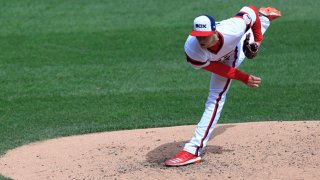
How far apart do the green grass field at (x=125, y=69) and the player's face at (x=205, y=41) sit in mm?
2704

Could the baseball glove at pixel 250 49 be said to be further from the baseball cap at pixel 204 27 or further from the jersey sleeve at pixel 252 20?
the baseball cap at pixel 204 27

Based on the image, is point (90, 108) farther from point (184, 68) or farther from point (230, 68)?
point (230, 68)

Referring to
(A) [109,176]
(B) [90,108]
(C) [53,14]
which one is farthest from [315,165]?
(C) [53,14]

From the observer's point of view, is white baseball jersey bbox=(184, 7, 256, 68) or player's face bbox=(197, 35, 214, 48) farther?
white baseball jersey bbox=(184, 7, 256, 68)

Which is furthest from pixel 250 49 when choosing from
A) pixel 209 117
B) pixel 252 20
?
pixel 209 117

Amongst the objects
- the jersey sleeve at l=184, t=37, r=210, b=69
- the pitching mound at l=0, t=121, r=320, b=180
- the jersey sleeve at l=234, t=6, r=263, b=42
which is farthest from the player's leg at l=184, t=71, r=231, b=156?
the jersey sleeve at l=234, t=6, r=263, b=42

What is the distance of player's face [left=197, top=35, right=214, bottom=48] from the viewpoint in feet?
23.7

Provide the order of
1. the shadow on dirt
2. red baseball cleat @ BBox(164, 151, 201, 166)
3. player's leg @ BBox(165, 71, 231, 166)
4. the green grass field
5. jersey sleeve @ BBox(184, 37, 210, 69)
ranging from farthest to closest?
1. the green grass field
2. the shadow on dirt
3. player's leg @ BBox(165, 71, 231, 166)
4. red baseball cleat @ BBox(164, 151, 201, 166)
5. jersey sleeve @ BBox(184, 37, 210, 69)

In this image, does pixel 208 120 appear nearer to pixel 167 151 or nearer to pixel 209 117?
pixel 209 117

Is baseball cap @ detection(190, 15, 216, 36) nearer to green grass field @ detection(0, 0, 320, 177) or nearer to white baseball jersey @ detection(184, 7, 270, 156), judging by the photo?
white baseball jersey @ detection(184, 7, 270, 156)

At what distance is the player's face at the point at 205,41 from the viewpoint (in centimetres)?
723

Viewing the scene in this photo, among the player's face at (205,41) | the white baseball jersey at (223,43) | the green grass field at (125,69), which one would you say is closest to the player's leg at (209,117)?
the white baseball jersey at (223,43)

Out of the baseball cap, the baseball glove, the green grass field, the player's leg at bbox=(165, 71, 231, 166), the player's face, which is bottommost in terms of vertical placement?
the green grass field

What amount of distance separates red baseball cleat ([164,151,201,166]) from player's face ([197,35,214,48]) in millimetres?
1282
